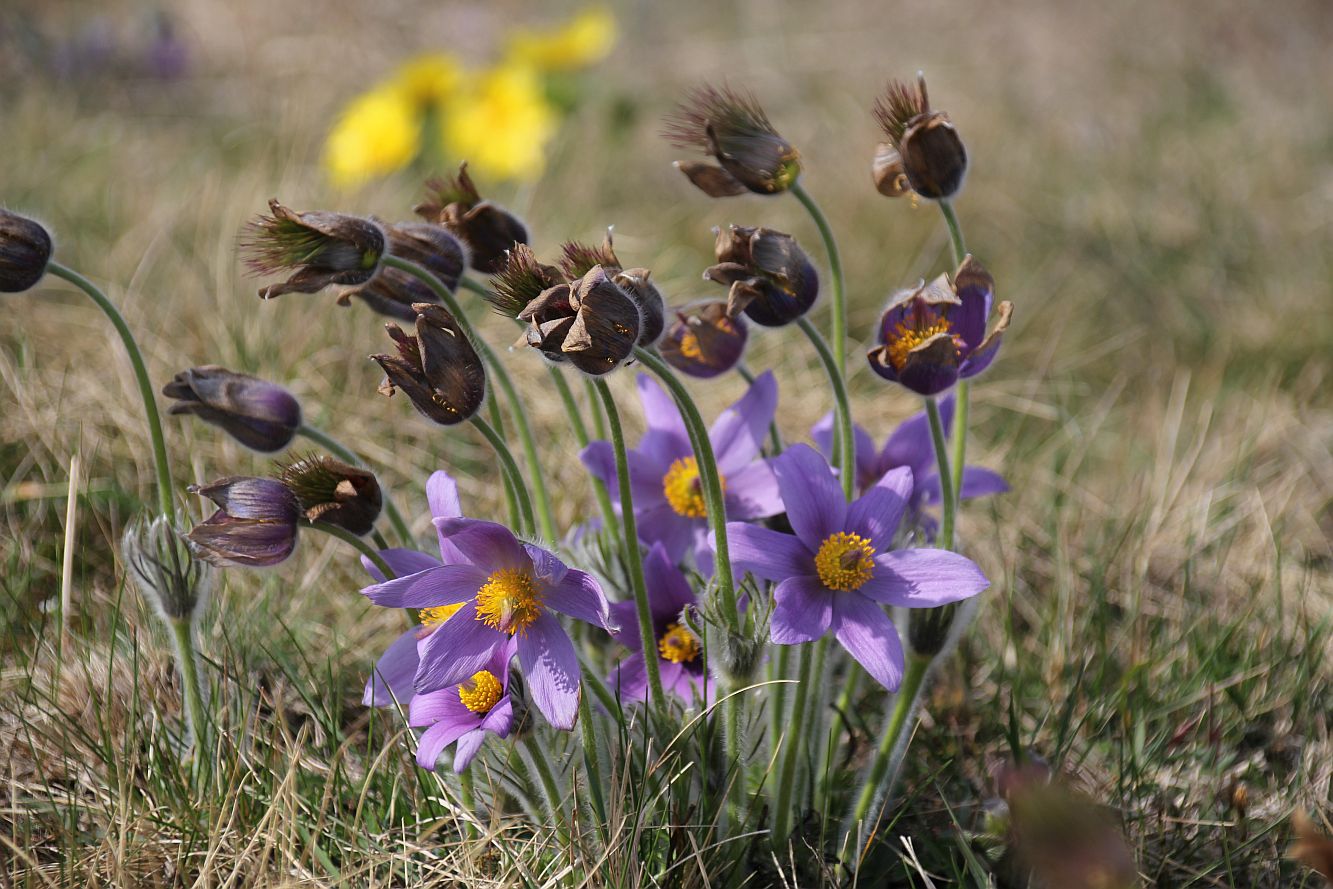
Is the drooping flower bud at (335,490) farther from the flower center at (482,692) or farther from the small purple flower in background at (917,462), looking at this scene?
the small purple flower in background at (917,462)

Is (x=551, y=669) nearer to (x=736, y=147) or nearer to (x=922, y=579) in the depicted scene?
(x=922, y=579)

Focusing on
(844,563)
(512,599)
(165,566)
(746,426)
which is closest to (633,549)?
(512,599)

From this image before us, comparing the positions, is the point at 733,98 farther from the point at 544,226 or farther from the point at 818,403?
the point at 544,226

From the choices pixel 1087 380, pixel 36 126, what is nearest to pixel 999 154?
pixel 1087 380

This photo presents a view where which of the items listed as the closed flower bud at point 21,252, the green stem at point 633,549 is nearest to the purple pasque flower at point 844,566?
the green stem at point 633,549

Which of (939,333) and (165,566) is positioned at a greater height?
(939,333)

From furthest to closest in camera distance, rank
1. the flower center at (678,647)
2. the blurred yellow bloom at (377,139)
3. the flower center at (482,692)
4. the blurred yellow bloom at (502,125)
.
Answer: the blurred yellow bloom at (377,139), the blurred yellow bloom at (502,125), the flower center at (678,647), the flower center at (482,692)
